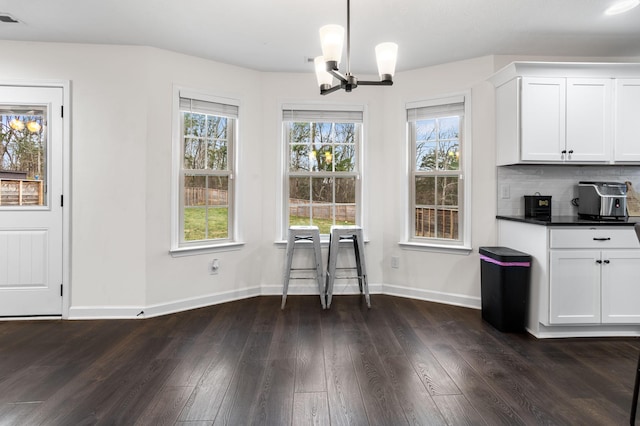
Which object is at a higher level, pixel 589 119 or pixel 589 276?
pixel 589 119

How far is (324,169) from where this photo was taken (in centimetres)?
442

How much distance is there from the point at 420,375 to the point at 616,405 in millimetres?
1036

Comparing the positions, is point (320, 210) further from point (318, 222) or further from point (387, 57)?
point (387, 57)

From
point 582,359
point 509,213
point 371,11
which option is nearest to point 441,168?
point 509,213

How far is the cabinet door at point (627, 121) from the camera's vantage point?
3385 millimetres

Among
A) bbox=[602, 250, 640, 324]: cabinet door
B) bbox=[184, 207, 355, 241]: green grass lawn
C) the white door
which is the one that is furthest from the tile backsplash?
the white door

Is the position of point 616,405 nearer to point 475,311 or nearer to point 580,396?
point 580,396

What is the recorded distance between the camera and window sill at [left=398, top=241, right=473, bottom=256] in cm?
397

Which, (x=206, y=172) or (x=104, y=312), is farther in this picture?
(x=206, y=172)

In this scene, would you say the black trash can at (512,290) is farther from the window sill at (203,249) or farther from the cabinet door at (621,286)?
the window sill at (203,249)

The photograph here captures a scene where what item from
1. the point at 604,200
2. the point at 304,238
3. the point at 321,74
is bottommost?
the point at 304,238

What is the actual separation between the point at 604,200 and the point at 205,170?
12.4 feet

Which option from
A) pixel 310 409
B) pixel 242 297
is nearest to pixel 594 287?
pixel 310 409

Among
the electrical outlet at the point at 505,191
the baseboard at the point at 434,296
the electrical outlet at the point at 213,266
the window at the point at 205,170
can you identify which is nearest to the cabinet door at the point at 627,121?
the electrical outlet at the point at 505,191
